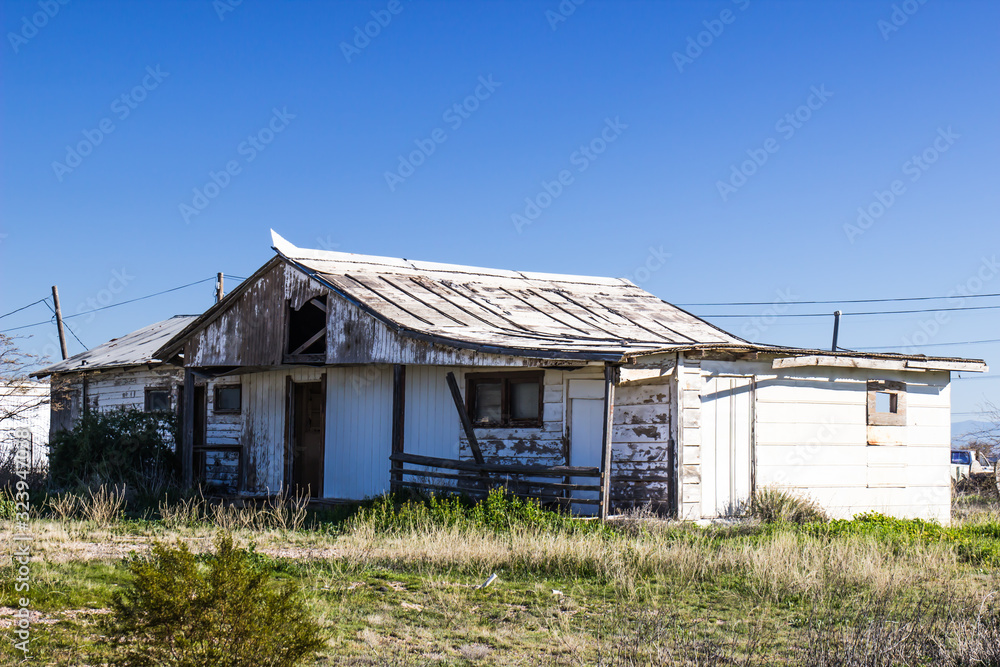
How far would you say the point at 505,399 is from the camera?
14.3m

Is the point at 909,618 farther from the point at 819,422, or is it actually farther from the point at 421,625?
the point at 819,422

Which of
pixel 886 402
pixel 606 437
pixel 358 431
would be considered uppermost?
pixel 886 402

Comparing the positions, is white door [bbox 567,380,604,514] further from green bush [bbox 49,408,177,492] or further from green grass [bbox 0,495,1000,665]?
green bush [bbox 49,408,177,492]

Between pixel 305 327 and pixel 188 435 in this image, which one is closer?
pixel 188 435

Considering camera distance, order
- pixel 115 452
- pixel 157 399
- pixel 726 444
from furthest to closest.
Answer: pixel 157 399
pixel 115 452
pixel 726 444

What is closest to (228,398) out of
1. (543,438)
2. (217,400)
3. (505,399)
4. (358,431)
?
(217,400)

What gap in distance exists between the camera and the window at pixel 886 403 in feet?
50.1

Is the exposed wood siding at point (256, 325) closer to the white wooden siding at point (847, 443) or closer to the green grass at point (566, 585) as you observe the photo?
the green grass at point (566, 585)

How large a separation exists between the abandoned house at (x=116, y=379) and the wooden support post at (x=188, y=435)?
236cm

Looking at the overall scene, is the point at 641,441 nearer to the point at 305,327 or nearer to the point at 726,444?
the point at 726,444

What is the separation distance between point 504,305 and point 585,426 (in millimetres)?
4203

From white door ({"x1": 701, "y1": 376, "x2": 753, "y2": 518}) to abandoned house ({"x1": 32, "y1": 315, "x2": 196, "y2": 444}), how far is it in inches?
476

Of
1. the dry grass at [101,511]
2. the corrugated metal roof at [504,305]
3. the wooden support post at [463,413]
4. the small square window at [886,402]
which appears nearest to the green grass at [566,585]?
the dry grass at [101,511]

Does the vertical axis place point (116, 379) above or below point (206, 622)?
above
